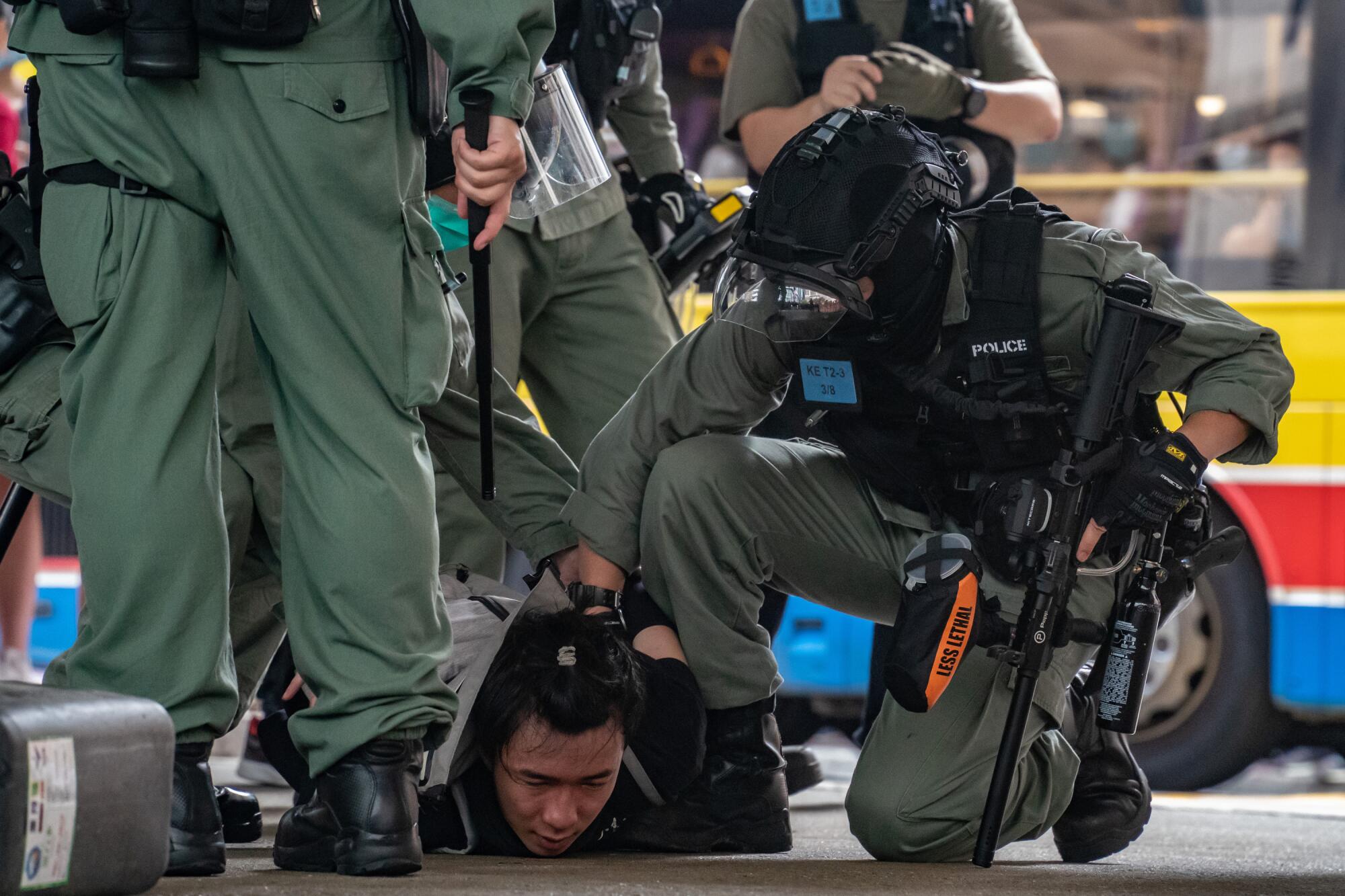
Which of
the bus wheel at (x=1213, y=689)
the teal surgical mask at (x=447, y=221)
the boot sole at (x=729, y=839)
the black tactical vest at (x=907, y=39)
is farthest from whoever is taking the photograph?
the bus wheel at (x=1213, y=689)

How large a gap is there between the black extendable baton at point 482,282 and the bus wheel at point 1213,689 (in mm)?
2600

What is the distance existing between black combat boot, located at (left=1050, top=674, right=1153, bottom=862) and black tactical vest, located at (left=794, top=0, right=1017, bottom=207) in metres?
1.11

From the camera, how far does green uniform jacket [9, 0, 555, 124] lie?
202 cm

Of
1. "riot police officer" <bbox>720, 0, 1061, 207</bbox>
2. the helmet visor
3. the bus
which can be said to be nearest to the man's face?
the helmet visor

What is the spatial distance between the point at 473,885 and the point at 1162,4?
140 inches

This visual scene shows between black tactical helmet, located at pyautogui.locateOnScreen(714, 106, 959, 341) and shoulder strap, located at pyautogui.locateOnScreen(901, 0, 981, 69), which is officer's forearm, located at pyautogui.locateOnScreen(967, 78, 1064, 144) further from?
black tactical helmet, located at pyautogui.locateOnScreen(714, 106, 959, 341)

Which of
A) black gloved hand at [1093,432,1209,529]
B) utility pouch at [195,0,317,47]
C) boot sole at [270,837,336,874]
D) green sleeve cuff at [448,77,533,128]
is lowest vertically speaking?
boot sole at [270,837,336,874]

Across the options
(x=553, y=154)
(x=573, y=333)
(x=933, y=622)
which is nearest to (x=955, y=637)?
(x=933, y=622)

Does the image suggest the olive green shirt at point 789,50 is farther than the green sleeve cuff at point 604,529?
Yes

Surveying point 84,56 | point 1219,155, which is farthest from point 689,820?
point 1219,155

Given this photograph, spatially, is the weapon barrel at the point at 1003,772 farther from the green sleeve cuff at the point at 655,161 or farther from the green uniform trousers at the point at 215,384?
the green sleeve cuff at the point at 655,161

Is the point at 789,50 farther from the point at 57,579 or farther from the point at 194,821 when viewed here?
the point at 57,579

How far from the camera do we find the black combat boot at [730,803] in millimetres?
2584

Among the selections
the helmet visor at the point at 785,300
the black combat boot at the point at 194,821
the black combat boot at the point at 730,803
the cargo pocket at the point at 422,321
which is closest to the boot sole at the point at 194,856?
the black combat boot at the point at 194,821
